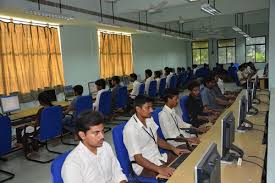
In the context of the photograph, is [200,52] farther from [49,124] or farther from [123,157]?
[123,157]

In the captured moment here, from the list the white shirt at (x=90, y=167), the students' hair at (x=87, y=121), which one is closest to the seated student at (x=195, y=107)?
the white shirt at (x=90, y=167)

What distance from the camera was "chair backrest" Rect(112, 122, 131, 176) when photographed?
248cm

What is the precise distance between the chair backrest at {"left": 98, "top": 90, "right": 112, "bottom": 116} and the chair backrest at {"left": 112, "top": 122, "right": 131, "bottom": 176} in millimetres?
3278

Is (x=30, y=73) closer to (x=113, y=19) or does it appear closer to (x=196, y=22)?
(x=113, y=19)

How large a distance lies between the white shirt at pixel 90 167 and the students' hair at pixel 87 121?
0.10 m

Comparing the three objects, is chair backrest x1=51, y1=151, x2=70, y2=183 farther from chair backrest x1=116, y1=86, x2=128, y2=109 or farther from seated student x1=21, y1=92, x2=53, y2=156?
chair backrest x1=116, y1=86, x2=128, y2=109

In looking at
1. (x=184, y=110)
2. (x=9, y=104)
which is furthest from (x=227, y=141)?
(x=9, y=104)

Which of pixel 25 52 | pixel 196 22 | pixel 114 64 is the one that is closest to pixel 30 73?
pixel 25 52

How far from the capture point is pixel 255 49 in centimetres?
1605

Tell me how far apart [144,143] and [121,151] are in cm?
26

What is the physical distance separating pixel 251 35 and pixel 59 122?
557 inches

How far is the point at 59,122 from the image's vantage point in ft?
14.8

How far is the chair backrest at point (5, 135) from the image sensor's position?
12.0 feet

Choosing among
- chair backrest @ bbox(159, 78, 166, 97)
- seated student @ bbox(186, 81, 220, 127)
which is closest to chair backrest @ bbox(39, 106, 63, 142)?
seated student @ bbox(186, 81, 220, 127)
